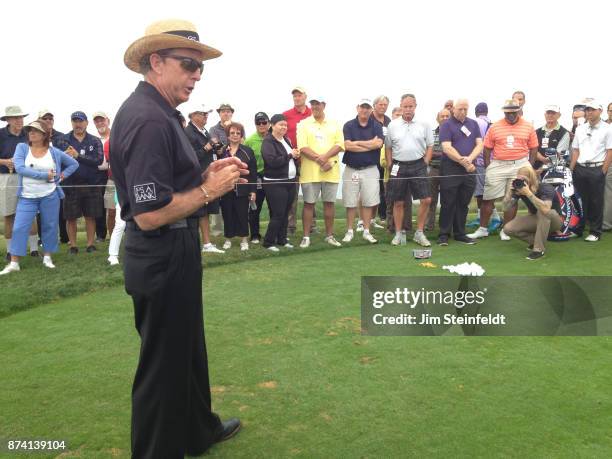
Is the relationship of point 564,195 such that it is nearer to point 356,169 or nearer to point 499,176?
point 499,176

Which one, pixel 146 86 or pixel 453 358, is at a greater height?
pixel 146 86

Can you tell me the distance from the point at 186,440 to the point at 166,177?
1331 millimetres

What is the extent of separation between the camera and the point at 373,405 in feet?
10.2

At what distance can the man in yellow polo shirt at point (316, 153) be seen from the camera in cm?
815

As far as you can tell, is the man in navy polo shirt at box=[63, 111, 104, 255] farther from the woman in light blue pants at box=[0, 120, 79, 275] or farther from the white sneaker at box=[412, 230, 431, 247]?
the white sneaker at box=[412, 230, 431, 247]

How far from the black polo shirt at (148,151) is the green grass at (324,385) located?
145cm

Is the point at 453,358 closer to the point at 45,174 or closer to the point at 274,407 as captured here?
the point at 274,407

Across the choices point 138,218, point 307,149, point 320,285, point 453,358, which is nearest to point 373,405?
point 453,358

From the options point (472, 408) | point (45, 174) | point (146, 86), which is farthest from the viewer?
point (45, 174)

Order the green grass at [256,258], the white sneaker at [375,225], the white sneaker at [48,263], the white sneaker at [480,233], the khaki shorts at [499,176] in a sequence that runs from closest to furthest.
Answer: the green grass at [256,258], the white sneaker at [48,263], the khaki shorts at [499,176], the white sneaker at [480,233], the white sneaker at [375,225]

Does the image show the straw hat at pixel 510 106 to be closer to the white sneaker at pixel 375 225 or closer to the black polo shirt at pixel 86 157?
the white sneaker at pixel 375 225

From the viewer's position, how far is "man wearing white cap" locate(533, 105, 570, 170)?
29.3 feet

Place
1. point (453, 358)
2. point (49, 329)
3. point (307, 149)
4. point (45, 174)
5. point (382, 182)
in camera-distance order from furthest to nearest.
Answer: point (382, 182), point (307, 149), point (45, 174), point (49, 329), point (453, 358)

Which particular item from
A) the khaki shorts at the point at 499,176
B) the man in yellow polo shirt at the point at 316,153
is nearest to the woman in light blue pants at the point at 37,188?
the man in yellow polo shirt at the point at 316,153
